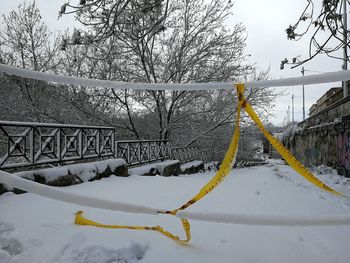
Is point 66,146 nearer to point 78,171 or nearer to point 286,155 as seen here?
point 78,171

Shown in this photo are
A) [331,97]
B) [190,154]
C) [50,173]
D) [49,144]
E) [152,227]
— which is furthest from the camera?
[331,97]

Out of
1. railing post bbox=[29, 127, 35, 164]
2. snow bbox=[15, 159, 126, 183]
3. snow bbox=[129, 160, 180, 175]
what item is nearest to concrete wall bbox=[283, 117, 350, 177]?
snow bbox=[129, 160, 180, 175]

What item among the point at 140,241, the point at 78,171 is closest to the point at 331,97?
the point at 78,171

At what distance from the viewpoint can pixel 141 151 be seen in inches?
374

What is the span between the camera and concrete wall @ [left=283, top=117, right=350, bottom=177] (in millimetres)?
10009

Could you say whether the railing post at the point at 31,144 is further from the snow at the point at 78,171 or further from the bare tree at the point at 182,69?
the bare tree at the point at 182,69

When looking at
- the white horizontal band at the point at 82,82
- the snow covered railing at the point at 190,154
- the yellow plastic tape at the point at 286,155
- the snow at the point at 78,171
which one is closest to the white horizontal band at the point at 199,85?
the white horizontal band at the point at 82,82

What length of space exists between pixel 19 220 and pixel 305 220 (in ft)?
8.13

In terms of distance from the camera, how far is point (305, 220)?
5.07ft

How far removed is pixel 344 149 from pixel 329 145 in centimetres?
197

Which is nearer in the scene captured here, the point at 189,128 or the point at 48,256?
the point at 48,256

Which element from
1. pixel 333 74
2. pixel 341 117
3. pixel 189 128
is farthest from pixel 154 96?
pixel 333 74

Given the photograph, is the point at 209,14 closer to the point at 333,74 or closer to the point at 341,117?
the point at 341,117

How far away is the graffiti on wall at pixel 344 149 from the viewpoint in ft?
32.0
